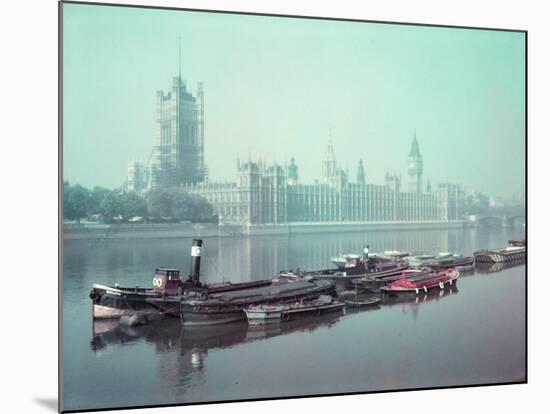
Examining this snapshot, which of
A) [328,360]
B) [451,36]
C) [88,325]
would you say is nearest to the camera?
[88,325]

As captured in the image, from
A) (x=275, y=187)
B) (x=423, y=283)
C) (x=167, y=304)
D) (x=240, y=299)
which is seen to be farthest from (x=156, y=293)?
(x=423, y=283)

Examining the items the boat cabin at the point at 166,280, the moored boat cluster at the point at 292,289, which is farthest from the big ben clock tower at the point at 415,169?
the boat cabin at the point at 166,280

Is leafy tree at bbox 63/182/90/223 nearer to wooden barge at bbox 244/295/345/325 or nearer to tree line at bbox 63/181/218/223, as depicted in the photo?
tree line at bbox 63/181/218/223

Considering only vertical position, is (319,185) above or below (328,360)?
above

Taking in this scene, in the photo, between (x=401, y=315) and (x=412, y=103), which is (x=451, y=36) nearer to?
(x=412, y=103)

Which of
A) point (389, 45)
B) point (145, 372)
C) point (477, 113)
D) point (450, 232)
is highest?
point (389, 45)

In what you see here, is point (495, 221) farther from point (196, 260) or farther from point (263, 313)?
point (196, 260)

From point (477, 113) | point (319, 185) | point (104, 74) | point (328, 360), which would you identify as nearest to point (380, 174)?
point (319, 185)
